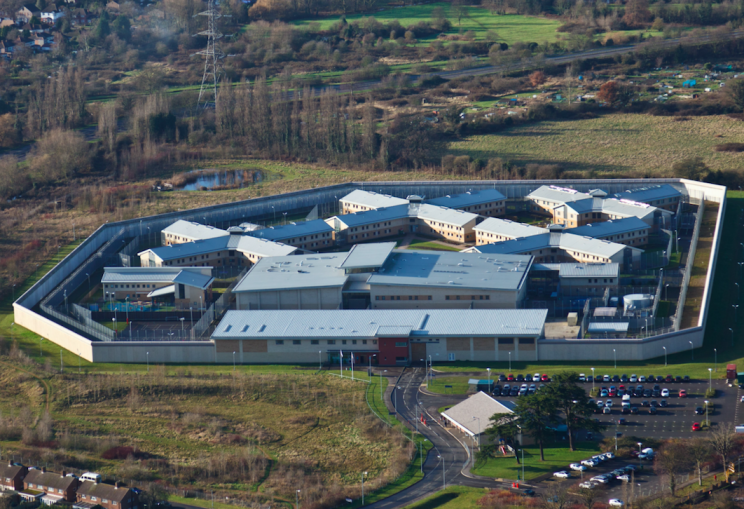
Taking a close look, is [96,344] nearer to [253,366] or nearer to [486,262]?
[253,366]

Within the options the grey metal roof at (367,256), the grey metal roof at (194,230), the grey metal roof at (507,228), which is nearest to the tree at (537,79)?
the grey metal roof at (507,228)

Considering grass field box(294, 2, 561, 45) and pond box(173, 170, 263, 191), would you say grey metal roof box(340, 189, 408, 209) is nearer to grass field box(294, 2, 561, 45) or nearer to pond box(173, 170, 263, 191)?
pond box(173, 170, 263, 191)

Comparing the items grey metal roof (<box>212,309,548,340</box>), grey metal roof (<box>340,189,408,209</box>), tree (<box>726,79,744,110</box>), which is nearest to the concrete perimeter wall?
grey metal roof (<box>212,309,548,340</box>)

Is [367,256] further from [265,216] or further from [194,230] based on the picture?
[265,216]

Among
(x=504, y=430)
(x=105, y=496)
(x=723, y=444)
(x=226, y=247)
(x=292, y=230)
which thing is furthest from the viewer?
(x=292, y=230)

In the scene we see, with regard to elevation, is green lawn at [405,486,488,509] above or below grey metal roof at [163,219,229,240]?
below

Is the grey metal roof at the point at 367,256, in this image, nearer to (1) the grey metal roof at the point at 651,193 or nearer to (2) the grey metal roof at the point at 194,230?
(2) the grey metal roof at the point at 194,230

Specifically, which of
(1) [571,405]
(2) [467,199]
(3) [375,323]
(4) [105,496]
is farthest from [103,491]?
(2) [467,199]

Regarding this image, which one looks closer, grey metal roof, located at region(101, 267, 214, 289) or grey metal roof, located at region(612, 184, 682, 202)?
grey metal roof, located at region(101, 267, 214, 289)
